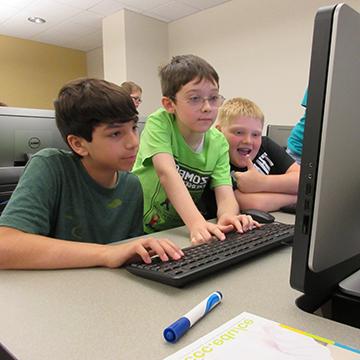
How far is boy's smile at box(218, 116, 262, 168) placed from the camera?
129 cm

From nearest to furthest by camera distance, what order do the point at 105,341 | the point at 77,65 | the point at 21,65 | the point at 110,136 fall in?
the point at 105,341, the point at 110,136, the point at 21,65, the point at 77,65

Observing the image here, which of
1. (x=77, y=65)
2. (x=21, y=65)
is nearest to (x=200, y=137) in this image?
(x=21, y=65)

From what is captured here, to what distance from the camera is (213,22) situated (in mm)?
3938

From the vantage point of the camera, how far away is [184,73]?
1084mm

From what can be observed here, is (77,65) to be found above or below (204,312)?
above

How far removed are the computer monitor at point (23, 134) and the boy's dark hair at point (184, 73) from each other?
1.25 ft

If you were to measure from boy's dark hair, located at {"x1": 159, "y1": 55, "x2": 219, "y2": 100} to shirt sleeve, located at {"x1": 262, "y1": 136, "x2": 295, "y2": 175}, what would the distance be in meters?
0.44

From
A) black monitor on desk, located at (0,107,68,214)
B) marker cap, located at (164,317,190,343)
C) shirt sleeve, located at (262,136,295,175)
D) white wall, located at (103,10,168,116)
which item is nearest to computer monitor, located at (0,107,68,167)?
black monitor on desk, located at (0,107,68,214)

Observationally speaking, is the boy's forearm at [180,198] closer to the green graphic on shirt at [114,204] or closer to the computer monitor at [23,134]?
the green graphic on shirt at [114,204]

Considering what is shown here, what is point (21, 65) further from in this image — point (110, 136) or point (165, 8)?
point (110, 136)

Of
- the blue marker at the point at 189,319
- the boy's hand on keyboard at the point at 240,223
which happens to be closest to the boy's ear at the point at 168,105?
the boy's hand on keyboard at the point at 240,223

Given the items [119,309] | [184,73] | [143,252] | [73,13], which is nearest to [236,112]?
[184,73]

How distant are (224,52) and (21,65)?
3.04 metres

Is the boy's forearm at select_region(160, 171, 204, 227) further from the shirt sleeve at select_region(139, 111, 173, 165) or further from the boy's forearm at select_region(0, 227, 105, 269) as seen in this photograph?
the boy's forearm at select_region(0, 227, 105, 269)
